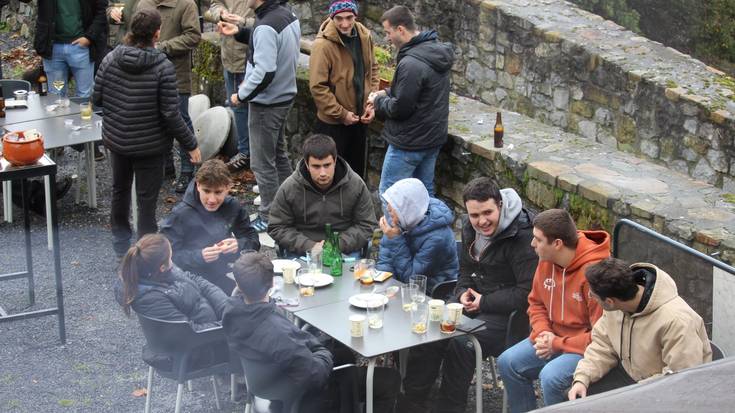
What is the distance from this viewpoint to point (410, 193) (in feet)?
20.1

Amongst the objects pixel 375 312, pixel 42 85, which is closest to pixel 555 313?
pixel 375 312

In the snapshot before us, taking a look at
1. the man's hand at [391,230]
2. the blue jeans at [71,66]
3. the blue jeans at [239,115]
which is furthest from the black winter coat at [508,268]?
the blue jeans at [71,66]

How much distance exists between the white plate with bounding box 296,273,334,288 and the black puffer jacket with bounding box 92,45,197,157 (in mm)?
2075

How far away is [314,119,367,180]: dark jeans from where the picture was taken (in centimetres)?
838

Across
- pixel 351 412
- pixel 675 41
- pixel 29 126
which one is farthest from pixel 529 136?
pixel 675 41

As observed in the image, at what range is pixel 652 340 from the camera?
484cm

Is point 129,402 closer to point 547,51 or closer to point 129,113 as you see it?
point 129,113

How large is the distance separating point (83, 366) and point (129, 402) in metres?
0.58

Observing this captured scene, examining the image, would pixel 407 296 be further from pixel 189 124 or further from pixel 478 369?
pixel 189 124

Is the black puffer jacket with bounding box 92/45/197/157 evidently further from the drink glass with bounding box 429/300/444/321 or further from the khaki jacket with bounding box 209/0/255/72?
the drink glass with bounding box 429/300/444/321

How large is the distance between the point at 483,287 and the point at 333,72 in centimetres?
281

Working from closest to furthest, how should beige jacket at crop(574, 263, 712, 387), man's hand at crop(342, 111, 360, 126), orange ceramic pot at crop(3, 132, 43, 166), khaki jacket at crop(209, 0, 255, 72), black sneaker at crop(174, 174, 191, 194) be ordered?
beige jacket at crop(574, 263, 712, 387) → orange ceramic pot at crop(3, 132, 43, 166) → man's hand at crop(342, 111, 360, 126) → khaki jacket at crop(209, 0, 255, 72) → black sneaker at crop(174, 174, 191, 194)

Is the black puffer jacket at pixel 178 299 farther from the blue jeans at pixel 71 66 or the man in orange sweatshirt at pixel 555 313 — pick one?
the blue jeans at pixel 71 66

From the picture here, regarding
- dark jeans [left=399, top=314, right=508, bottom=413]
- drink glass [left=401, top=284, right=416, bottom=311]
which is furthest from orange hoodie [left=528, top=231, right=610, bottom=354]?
drink glass [left=401, top=284, right=416, bottom=311]
